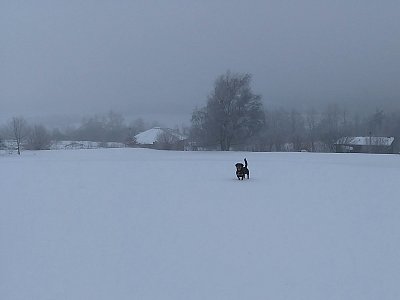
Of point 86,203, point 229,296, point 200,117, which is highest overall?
point 200,117

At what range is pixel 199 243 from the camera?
6746mm

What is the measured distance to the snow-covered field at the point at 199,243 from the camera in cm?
521

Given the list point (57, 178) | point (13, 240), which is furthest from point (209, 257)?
point (57, 178)

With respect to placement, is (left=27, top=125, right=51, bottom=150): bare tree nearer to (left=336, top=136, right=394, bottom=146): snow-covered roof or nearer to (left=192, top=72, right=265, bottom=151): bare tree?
(left=192, top=72, right=265, bottom=151): bare tree

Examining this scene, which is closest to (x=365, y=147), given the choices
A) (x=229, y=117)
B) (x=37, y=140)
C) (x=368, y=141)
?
(x=368, y=141)

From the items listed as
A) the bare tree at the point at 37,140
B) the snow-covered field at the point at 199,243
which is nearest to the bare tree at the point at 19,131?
the bare tree at the point at 37,140

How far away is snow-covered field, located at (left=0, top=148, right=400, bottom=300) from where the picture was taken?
17.1 ft

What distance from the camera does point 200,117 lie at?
34469mm

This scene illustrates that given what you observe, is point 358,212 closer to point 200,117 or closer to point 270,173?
point 270,173

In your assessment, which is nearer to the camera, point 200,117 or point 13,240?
point 13,240

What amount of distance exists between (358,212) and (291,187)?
3.71 m

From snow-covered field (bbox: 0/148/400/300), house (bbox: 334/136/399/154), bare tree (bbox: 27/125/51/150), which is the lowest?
snow-covered field (bbox: 0/148/400/300)

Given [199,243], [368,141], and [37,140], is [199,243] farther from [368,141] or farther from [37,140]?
[368,141]

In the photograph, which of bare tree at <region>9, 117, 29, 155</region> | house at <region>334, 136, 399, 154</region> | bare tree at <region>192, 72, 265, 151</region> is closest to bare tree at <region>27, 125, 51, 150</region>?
bare tree at <region>9, 117, 29, 155</region>
